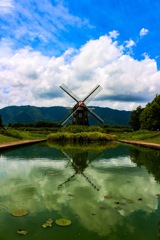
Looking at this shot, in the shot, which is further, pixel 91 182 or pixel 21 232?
pixel 91 182

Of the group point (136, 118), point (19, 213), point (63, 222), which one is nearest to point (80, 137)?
point (19, 213)

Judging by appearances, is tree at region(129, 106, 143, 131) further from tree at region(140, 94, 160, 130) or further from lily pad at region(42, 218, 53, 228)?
lily pad at region(42, 218, 53, 228)

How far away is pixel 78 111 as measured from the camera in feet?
162

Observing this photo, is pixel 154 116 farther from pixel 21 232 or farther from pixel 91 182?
pixel 21 232

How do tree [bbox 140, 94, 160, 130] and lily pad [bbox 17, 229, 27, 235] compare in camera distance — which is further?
tree [bbox 140, 94, 160, 130]

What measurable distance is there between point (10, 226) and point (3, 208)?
4.23 ft

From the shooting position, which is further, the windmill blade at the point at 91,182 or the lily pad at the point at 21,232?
the windmill blade at the point at 91,182

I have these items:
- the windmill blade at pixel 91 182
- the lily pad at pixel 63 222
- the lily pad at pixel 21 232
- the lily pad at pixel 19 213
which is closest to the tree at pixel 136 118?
the windmill blade at pixel 91 182

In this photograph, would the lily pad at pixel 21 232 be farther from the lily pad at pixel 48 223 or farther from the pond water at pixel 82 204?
the lily pad at pixel 48 223

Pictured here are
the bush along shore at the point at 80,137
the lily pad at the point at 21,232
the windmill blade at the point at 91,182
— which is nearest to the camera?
the lily pad at the point at 21,232

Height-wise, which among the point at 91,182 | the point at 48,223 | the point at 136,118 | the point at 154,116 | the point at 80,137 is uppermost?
the point at 154,116

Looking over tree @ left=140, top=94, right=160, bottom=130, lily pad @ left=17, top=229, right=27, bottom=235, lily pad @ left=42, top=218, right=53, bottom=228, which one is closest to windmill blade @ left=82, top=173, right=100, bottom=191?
lily pad @ left=42, top=218, right=53, bottom=228

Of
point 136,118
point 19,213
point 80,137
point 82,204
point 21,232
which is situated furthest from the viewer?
point 136,118

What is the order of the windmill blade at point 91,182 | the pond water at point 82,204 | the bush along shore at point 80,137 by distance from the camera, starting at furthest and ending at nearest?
the bush along shore at point 80,137, the windmill blade at point 91,182, the pond water at point 82,204
